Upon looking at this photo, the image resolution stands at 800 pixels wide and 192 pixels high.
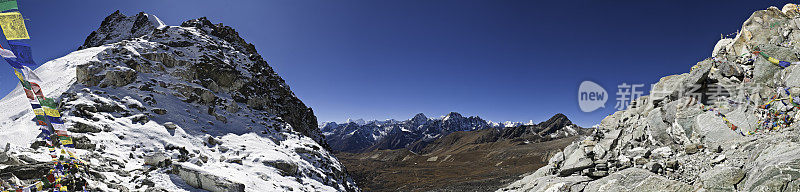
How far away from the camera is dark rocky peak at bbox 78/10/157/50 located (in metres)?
33.7

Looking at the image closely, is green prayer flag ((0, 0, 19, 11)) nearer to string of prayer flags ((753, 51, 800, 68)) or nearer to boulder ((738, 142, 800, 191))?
boulder ((738, 142, 800, 191))

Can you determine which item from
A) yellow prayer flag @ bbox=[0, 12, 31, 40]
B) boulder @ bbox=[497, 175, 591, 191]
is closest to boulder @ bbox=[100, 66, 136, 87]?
yellow prayer flag @ bbox=[0, 12, 31, 40]

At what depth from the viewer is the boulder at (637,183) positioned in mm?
8602

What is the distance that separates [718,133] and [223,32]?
44.9 metres

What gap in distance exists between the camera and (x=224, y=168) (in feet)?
39.6

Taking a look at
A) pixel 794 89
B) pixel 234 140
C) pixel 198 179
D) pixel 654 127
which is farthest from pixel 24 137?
pixel 794 89

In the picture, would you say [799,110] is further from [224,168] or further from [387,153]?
[387,153]

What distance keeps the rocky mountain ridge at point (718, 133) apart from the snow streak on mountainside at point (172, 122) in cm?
1392

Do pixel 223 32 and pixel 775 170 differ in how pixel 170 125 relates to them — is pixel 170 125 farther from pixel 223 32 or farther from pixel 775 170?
pixel 223 32

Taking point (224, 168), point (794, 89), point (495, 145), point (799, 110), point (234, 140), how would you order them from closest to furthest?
point (799, 110)
point (794, 89)
point (224, 168)
point (234, 140)
point (495, 145)

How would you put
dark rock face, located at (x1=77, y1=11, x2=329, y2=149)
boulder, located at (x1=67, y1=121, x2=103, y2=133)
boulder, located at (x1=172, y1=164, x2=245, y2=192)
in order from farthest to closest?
dark rock face, located at (x1=77, y1=11, x2=329, y2=149) → boulder, located at (x1=67, y1=121, x2=103, y2=133) → boulder, located at (x1=172, y1=164, x2=245, y2=192)

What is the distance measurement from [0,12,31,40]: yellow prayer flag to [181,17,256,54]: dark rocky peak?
33270 millimetres

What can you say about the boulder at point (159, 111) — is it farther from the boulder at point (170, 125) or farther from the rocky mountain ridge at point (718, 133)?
the rocky mountain ridge at point (718, 133)

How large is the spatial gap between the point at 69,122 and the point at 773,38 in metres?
34.0
